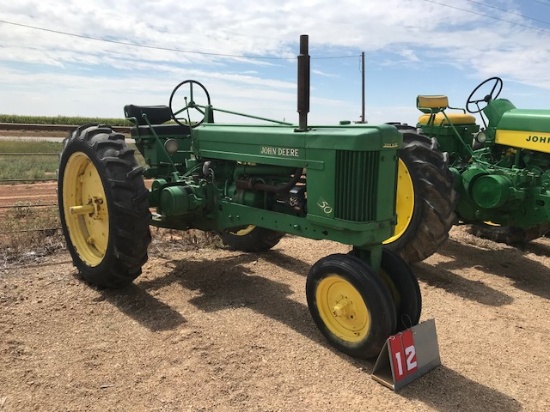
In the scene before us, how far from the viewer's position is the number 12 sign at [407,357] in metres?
3.12

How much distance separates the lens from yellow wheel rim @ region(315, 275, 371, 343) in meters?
3.40

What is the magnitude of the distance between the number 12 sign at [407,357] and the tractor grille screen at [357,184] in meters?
0.82

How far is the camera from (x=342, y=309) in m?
3.49

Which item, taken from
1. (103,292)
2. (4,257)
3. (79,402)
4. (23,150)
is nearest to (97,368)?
(79,402)

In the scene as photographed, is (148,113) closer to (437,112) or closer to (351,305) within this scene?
(351,305)

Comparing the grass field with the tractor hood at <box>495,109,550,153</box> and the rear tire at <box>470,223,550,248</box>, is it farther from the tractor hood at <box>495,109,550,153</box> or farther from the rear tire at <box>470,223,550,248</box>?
the tractor hood at <box>495,109,550,153</box>

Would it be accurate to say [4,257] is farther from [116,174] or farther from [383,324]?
[383,324]

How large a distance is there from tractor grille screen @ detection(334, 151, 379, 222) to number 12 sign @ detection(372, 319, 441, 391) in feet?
2.70

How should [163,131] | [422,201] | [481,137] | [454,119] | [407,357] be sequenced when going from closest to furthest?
[407,357] → [422,201] → [163,131] → [481,137] → [454,119]

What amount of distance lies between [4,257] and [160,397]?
3.29 meters

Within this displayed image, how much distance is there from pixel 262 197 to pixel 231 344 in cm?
137

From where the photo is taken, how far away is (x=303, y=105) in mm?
3545

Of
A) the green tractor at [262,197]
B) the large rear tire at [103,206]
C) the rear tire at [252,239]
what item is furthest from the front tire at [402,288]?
the rear tire at [252,239]

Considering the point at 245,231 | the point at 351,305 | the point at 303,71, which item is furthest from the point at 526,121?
the point at 351,305
